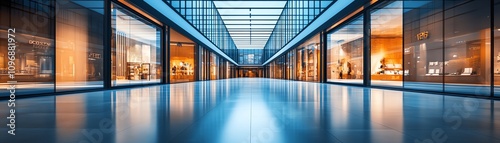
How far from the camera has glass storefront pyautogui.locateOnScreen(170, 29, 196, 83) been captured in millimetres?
26078

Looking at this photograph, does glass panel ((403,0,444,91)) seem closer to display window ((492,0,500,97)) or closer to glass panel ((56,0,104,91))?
display window ((492,0,500,97))

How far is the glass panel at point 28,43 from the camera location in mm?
9598

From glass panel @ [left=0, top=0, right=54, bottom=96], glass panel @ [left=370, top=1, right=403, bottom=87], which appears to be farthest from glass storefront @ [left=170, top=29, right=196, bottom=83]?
glass panel @ [left=370, top=1, right=403, bottom=87]

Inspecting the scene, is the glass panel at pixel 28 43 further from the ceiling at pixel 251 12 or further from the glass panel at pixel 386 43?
the ceiling at pixel 251 12

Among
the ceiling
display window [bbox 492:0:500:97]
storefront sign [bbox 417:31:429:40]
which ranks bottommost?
display window [bbox 492:0:500:97]

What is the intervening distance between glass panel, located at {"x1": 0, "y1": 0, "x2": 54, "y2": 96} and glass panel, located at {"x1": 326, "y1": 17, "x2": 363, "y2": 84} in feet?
50.7

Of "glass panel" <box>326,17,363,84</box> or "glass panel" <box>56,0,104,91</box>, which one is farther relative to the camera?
"glass panel" <box>326,17,363,84</box>

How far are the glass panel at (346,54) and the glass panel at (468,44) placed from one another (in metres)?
5.51

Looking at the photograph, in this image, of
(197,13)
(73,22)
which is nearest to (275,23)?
(197,13)

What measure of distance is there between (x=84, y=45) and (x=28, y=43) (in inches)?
94.0

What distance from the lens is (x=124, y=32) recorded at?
15.0 metres

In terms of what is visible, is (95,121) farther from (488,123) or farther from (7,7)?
(7,7)

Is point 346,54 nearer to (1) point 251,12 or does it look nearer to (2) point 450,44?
(2) point 450,44

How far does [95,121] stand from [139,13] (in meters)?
13.6
